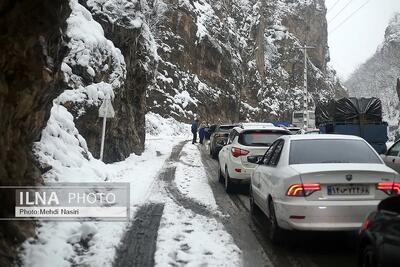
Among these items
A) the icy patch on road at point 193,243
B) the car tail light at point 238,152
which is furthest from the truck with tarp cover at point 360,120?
the icy patch on road at point 193,243

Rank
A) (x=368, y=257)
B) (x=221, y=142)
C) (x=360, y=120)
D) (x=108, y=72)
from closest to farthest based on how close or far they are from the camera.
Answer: (x=368, y=257) → (x=108, y=72) → (x=221, y=142) → (x=360, y=120)

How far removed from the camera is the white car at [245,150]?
438 inches

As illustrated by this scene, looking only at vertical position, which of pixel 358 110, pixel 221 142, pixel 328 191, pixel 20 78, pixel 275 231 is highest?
pixel 20 78

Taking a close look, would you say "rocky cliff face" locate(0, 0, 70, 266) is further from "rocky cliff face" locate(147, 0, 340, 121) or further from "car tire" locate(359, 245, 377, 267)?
"rocky cliff face" locate(147, 0, 340, 121)

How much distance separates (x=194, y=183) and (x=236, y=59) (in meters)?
56.3

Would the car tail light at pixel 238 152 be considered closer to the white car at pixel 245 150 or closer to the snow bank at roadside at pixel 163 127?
the white car at pixel 245 150

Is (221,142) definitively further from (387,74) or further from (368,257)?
(387,74)

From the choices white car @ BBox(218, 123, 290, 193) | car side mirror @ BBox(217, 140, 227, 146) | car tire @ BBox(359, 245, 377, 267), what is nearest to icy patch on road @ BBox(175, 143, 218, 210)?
white car @ BBox(218, 123, 290, 193)

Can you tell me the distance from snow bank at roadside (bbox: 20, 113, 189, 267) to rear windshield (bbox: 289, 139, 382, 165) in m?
2.89

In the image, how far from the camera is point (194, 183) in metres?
12.8

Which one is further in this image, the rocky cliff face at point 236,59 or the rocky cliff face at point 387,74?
the rocky cliff face at point 387,74

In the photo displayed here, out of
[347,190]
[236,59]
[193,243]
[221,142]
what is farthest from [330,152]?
[236,59]

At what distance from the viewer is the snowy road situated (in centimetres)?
589

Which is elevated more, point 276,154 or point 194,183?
point 276,154
